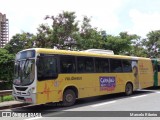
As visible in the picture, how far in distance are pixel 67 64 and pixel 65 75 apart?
0.58 meters

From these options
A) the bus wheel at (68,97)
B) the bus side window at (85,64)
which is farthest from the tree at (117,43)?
the bus wheel at (68,97)

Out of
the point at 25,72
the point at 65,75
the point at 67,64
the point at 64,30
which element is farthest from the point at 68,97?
the point at 64,30

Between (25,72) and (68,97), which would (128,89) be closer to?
(68,97)

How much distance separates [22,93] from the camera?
12367mm

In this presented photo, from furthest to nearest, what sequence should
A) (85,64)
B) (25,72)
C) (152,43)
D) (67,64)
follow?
1. (152,43)
2. (85,64)
3. (67,64)
4. (25,72)

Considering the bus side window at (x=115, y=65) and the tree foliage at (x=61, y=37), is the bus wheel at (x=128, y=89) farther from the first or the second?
the tree foliage at (x=61, y=37)

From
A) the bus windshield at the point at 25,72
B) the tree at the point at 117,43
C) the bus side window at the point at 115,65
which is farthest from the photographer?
the tree at the point at 117,43

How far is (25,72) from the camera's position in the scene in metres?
12.4

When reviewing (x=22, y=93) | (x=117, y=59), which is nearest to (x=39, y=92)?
(x=22, y=93)

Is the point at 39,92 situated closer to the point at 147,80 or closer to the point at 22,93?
the point at 22,93

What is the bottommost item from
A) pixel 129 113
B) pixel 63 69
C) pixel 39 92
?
pixel 129 113

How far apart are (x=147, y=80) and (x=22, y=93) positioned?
35.2 ft

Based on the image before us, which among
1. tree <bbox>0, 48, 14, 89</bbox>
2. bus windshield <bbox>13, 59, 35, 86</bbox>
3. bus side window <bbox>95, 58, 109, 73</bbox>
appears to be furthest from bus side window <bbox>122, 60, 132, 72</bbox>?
tree <bbox>0, 48, 14, 89</bbox>

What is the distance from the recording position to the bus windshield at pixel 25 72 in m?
12.1
